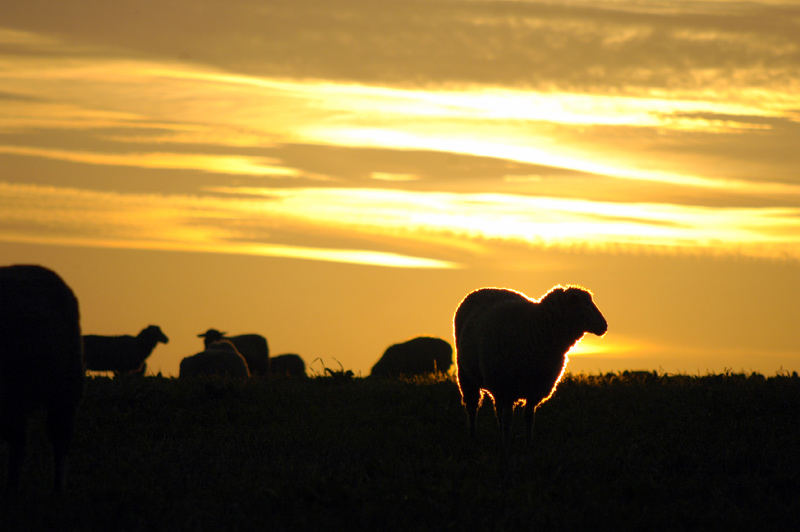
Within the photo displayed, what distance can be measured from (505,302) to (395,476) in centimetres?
353

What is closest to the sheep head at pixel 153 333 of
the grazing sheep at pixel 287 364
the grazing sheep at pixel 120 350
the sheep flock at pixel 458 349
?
the grazing sheep at pixel 120 350

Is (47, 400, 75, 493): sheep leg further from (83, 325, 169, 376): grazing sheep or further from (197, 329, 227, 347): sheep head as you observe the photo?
(197, 329, 227, 347): sheep head

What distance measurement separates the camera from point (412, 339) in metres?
28.5

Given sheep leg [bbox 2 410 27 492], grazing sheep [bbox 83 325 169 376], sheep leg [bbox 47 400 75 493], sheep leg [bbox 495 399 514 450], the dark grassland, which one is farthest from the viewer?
grazing sheep [bbox 83 325 169 376]

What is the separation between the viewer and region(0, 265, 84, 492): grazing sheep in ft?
31.5

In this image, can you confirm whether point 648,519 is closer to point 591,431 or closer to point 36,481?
point 591,431

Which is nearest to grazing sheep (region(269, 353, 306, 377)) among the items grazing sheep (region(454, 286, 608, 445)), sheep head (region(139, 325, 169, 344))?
sheep head (region(139, 325, 169, 344))

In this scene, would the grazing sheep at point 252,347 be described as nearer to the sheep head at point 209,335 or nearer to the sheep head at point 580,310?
the sheep head at point 209,335

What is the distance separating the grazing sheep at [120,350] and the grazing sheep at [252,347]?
286cm

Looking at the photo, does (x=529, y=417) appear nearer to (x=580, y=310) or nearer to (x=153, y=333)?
(x=580, y=310)

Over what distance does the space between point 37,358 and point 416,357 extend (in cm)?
1845

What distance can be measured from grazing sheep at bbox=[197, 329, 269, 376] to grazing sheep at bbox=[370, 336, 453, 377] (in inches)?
348

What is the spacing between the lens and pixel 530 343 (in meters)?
12.2

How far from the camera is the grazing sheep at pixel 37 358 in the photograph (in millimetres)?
9602
